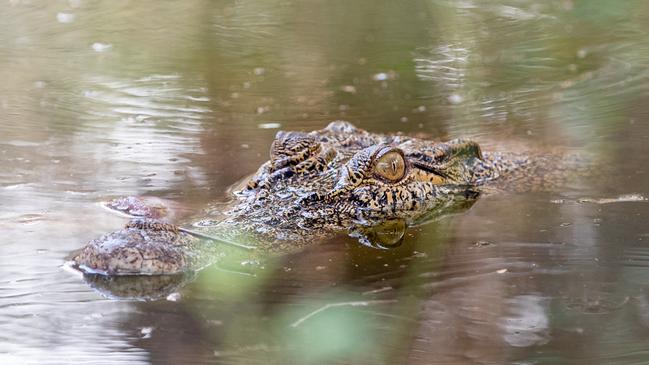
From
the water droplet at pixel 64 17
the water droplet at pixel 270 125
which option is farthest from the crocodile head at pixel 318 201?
the water droplet at pixel 64 17

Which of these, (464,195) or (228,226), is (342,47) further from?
(228,226)

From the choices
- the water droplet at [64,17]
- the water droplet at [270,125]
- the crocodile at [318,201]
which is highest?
the water droplet at [64,17]

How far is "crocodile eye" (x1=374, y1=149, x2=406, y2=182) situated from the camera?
5.10 m

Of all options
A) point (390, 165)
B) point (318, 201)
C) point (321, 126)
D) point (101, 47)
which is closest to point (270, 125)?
point (321, 126)

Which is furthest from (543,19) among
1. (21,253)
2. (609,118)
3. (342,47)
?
(21,253)

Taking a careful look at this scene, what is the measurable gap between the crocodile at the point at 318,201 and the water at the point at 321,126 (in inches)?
7.0

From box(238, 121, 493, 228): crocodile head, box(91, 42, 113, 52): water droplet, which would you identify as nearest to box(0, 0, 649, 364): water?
box(91, 42, 113, 52): water droplet

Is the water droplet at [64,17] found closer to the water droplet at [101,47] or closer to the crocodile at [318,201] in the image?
the water droplet at [101,47]

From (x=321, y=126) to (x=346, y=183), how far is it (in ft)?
6.76

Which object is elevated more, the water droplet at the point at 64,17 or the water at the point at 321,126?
the water droplet at the point at 64,17

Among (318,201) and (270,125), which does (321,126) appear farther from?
(318,201)

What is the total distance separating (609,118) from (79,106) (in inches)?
169

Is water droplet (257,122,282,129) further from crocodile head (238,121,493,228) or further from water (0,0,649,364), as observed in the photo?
crocodile head (238,121,493,228)

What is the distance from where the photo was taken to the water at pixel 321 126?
3.48 m
